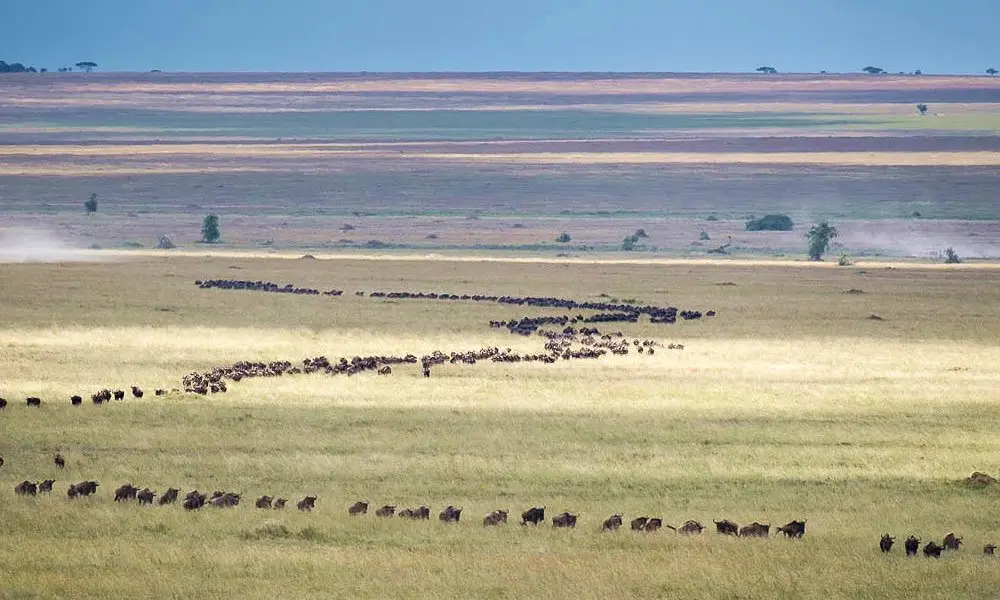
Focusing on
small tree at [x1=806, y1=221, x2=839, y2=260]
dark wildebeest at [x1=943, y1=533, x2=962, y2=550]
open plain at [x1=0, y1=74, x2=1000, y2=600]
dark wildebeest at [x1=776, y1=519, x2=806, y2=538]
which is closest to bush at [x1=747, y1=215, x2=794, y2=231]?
open plain at [x1=0, y1=74, x2=1000, y2=600]

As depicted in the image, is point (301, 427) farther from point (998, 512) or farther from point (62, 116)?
point (62, 116)

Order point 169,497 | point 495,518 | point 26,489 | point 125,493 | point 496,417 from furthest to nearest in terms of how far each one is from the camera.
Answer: point 496,417
point 26,489
point 125,493
point 169,497
point 495,518

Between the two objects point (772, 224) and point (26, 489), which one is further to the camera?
point (772, 224)

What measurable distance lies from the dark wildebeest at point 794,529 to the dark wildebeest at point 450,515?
385cm

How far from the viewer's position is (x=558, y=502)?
21.0m

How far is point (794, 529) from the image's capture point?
62.2 ft

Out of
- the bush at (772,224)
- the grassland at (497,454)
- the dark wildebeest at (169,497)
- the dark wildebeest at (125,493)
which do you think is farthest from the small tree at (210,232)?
the dark wildebeest at (169,497)

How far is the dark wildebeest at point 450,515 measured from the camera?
1958 cm

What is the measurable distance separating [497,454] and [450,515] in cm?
490

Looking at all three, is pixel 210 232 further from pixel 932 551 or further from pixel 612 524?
pixel 932 551

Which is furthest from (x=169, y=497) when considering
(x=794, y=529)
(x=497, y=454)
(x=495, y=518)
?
(x=794, y=529)

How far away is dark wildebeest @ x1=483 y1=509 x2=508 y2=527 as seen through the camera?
19438mm

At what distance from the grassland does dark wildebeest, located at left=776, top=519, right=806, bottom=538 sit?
203 mm

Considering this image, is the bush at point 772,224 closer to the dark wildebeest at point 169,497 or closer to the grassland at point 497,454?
the grassland at point 497,454
